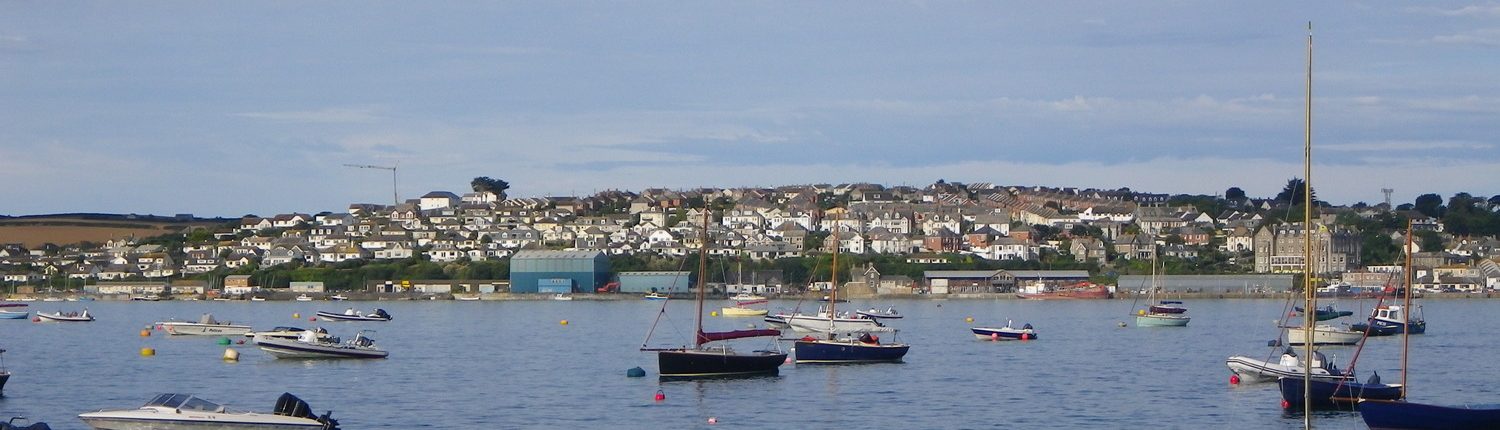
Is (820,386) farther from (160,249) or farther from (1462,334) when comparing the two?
(160,249)

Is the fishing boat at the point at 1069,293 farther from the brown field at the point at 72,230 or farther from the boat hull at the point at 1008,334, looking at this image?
the brown field at the point at 72,230

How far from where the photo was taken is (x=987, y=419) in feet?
103

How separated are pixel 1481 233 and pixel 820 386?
136672 millimetres

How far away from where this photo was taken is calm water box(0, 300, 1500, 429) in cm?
3177

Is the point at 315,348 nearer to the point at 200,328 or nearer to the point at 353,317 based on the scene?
the point at 200,328

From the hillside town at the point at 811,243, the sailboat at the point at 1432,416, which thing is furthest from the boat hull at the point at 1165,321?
the hillside town at the point at 811,243

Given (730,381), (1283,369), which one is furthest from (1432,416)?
(730,381)

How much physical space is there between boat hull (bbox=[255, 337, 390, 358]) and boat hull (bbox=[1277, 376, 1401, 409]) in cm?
2464

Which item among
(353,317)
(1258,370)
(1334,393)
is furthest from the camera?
(353,317)

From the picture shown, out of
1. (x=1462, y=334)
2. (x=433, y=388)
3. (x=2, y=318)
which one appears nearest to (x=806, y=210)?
(x=2, y=318)

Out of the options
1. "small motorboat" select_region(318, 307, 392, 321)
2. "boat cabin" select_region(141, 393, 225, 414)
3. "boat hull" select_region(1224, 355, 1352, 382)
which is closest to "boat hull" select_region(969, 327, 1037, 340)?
"boat hull" select_region(1224, 355, 1352, 382)

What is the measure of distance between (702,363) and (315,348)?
42.1 feet

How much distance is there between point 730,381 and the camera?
126 ft

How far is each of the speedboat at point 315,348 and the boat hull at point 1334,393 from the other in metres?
24.7
